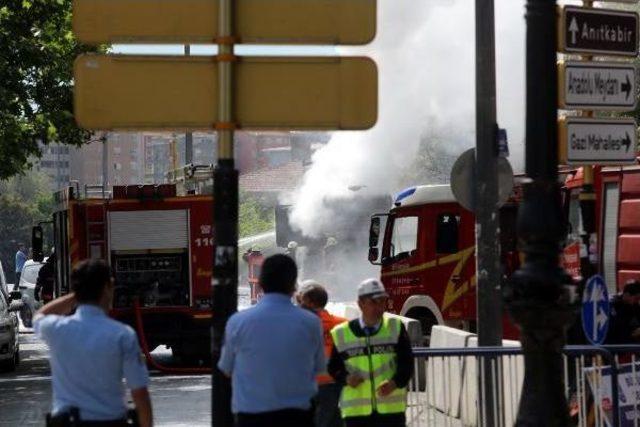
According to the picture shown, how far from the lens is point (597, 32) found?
1155 centimetres

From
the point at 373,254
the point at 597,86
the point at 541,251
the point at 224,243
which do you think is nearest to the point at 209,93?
the point at 224,243

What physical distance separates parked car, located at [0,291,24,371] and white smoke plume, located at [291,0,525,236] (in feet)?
53.5

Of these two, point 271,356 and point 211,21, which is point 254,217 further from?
point 271,356

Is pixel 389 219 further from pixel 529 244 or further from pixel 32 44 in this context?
pixel 529 244

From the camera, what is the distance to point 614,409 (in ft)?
34.7

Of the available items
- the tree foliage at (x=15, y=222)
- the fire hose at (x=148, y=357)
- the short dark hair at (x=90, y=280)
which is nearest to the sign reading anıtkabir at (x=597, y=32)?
the short dark hair at (x=90, y=280)

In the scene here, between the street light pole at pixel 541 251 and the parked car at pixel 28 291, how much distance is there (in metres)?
26.4

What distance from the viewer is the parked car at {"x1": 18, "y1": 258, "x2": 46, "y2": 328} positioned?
34406mm

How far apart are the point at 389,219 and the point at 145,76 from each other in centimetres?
1605

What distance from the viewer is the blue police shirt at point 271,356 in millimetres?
6816

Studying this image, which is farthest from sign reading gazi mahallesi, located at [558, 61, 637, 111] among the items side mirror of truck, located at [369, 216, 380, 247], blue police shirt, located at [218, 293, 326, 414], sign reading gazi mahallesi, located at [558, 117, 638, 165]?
side mirror of truck, located at [369, 216, 380, 247]

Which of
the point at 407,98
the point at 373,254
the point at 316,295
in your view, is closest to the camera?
the point at 316,295

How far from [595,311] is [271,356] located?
534cm

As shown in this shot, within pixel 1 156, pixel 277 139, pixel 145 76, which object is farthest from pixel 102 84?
pixel 277 139
